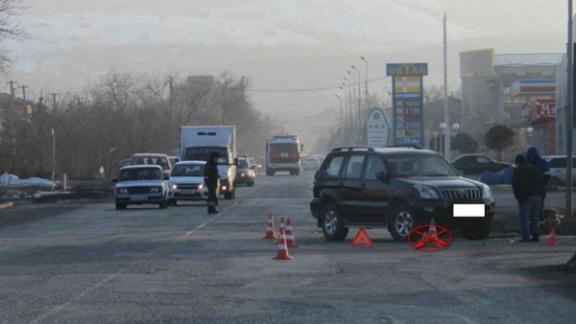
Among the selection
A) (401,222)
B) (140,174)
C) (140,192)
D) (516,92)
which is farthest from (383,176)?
(516,92)

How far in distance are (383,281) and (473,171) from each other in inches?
1806

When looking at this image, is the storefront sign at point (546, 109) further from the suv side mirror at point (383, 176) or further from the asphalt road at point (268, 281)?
the suv side mirror at point (383, 176)

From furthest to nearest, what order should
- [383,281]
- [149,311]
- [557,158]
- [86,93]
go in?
[86,93] < [557,158] < [383,281] < [149,311]

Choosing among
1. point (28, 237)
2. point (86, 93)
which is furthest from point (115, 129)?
point (28, 237)

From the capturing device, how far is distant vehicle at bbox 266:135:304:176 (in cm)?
8775

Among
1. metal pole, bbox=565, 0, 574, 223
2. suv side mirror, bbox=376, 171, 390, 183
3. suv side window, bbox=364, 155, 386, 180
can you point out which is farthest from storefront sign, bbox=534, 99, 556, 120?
suv side mirror, bbox=376, 171, 390, 183

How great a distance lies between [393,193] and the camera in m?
22.3

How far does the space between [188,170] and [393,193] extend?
20012mm

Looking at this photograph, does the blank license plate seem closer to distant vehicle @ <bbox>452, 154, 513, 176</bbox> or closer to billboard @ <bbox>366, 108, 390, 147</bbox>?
billboard @ <bbox>366, 108, 390, 147</bbox>

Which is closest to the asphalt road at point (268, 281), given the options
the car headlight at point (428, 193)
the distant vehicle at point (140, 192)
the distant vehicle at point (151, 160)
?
the car headlight at point (428, 193)

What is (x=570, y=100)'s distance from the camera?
26781 mm

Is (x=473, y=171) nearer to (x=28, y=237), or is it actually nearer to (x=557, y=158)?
(x=557, y=158)

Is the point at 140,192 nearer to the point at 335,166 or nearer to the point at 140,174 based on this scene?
the point at 140,174

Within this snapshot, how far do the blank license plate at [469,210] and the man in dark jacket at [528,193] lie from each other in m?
0.88
